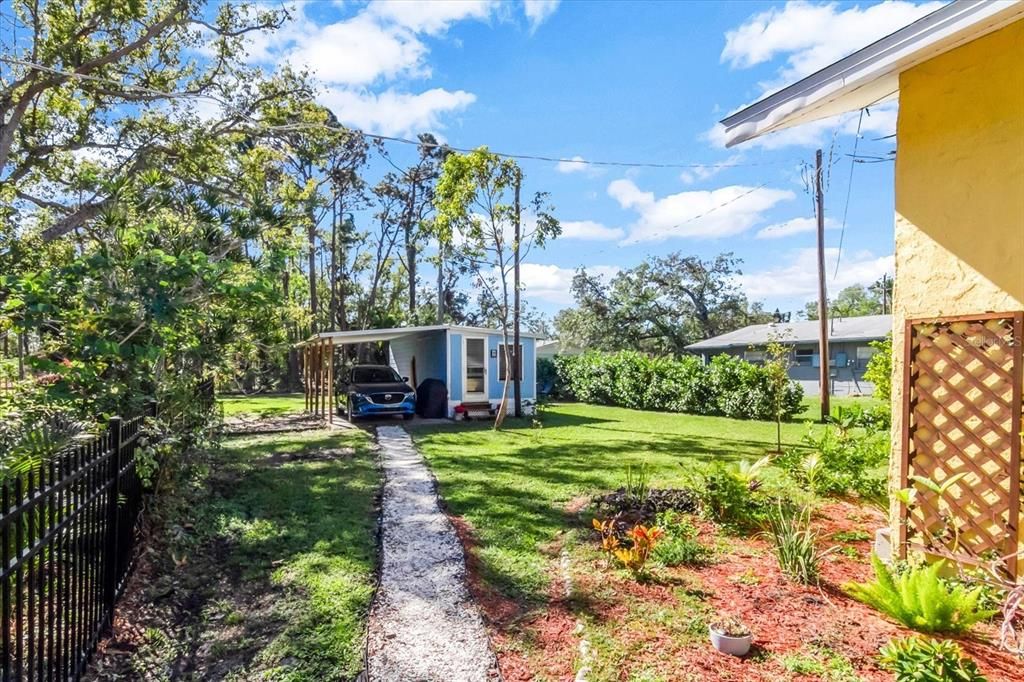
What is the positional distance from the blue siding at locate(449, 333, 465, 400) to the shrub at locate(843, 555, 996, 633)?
1307cm

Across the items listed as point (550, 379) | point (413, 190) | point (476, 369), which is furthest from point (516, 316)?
point (413, 190)

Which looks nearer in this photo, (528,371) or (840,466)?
(840,466)

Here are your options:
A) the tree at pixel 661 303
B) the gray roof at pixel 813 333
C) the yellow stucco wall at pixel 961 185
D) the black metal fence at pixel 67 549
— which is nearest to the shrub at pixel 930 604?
the yellow stucco wall at pixel 961 185

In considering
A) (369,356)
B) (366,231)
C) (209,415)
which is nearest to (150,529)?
(209,415)

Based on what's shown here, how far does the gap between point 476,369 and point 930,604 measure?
14025mm

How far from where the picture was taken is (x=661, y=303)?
34.1 metres

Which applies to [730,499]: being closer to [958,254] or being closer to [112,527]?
[958,254]

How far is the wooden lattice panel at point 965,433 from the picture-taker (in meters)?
3.55

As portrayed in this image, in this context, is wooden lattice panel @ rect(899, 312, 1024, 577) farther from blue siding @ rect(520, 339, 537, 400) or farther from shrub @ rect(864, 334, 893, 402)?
blue siding @ rect(520, 339, 537, 400)

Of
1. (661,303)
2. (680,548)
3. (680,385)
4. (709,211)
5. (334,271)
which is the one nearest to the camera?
(680,548)

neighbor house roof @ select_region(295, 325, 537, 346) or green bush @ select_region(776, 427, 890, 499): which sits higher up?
neighbor house roof @ select_region(295, 325, 537, 346)

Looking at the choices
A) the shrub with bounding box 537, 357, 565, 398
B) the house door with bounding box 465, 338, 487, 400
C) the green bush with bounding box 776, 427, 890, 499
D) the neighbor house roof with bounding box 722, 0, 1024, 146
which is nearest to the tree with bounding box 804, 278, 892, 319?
the shrub with bounding box 537, 357, 565, 398

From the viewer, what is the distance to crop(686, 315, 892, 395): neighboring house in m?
24.1

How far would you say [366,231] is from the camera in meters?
33.9
